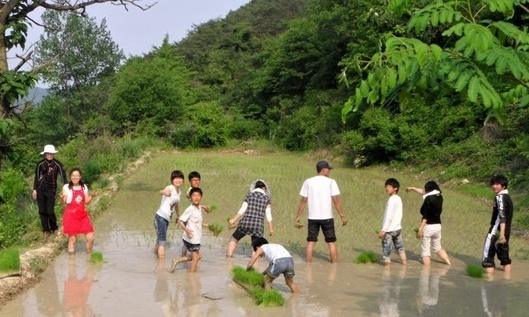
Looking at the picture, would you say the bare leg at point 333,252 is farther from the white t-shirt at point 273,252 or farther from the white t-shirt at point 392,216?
the white t-shirt at point 273,252

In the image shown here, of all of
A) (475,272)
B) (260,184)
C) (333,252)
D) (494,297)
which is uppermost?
(260,184)

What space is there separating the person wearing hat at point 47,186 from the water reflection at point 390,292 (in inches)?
223

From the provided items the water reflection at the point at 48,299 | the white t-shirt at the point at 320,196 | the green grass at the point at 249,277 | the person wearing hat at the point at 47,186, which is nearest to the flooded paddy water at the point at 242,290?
the water reflection at the point at 48,299

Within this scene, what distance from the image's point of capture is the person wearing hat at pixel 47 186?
37.8 feet

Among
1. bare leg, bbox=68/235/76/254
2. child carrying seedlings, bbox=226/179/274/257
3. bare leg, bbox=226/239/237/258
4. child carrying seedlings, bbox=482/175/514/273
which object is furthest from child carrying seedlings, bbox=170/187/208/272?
child carrying seedlings, bbox=482/175/514/273

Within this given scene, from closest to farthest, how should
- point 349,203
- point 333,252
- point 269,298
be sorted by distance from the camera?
point 269,298 → point 333,252 → point 349,203

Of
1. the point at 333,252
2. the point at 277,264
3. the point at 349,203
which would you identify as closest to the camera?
the point at 277,264

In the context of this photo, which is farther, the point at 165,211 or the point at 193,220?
the point at 165,211

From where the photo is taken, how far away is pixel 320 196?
33.8 ft

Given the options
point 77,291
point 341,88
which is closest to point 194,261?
point 77,291

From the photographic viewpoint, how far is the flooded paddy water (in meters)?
7.69

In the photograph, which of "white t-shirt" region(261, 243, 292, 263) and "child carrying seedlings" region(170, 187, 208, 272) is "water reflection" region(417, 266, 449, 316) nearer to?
"white t-shirt" region(261, 243, 292, 263)

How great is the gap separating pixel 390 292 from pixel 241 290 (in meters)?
1.91

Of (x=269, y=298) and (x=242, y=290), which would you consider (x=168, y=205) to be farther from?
(x=269, y=298)
